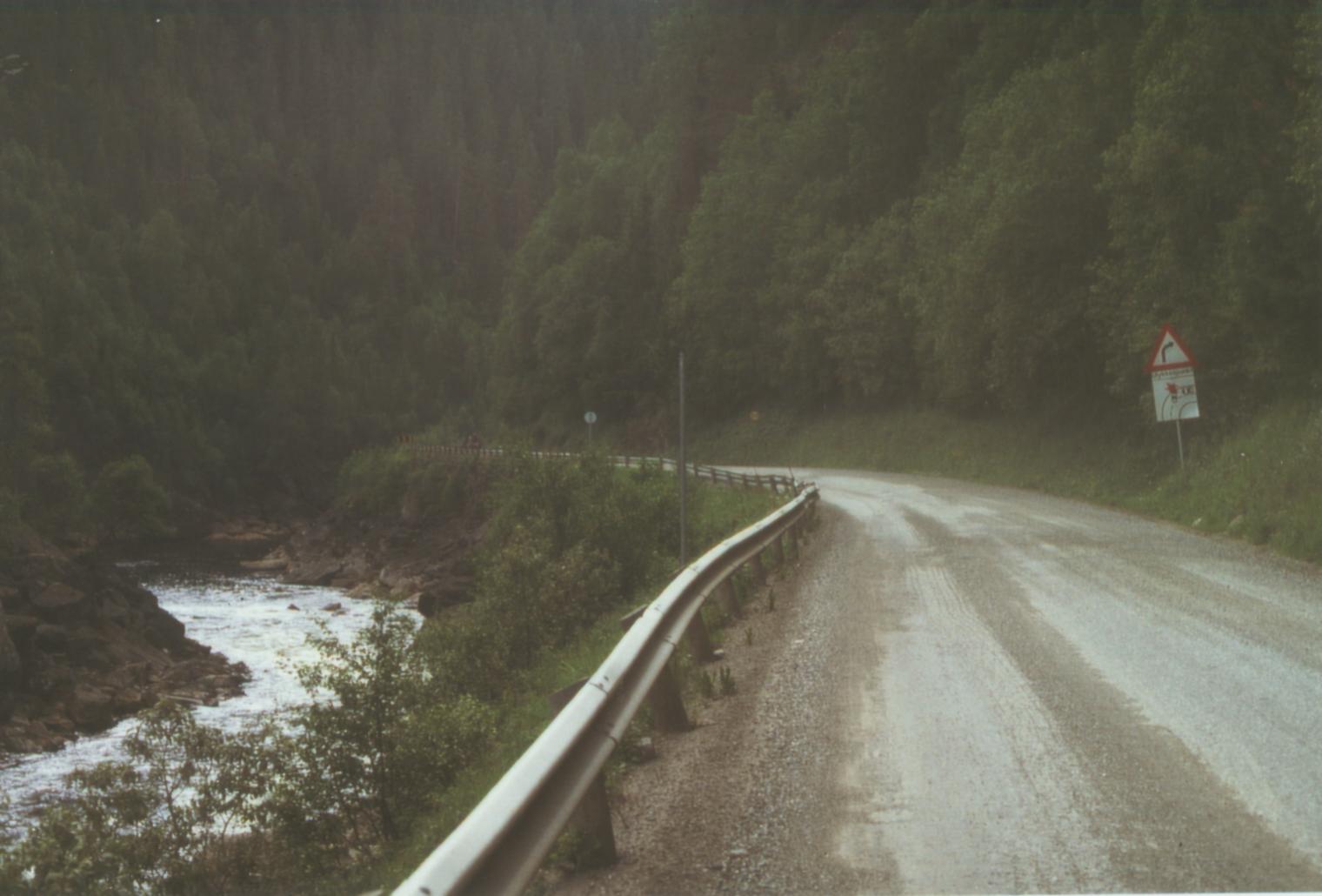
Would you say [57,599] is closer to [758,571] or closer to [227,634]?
[227,634]

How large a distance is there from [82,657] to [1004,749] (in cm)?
→ 3328

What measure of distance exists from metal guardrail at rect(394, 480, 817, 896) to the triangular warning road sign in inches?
642

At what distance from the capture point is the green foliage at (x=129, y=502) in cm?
8112

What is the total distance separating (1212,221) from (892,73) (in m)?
30.4

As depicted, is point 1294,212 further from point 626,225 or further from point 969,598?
point 626,225

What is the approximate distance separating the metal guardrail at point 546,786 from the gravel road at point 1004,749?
0.45m

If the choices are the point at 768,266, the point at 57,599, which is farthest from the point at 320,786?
the point at 768,266

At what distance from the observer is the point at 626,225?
76.9 meters

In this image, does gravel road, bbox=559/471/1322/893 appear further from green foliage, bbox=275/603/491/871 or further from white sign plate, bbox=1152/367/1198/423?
white sign plate, bbox=1152/367/1198/423

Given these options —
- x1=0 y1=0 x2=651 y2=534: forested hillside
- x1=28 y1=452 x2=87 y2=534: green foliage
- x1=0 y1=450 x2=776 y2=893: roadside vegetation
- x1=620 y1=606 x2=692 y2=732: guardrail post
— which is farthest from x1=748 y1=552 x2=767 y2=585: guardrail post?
x1=28 y1=452 x2=87 y2=534: green foliage

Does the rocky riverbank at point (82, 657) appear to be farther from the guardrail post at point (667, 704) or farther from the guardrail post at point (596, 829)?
the guardrail post at point (596, 829)

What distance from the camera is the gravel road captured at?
438cm

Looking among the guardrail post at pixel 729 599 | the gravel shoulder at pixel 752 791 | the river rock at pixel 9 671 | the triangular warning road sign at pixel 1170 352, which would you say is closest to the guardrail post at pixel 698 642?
the gravel shoulder at pixel 752 791

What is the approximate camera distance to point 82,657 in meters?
34.0
